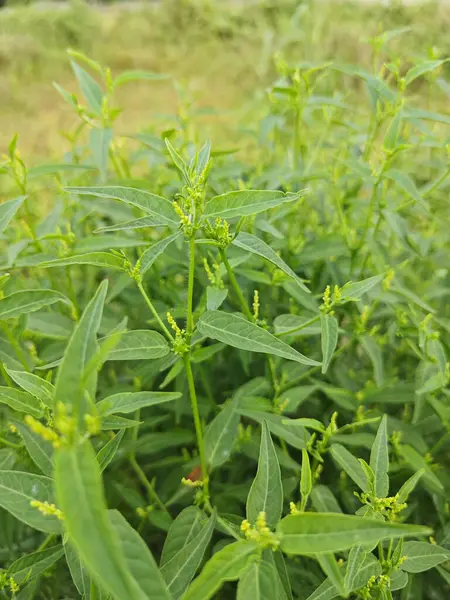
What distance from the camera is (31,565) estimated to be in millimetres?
933

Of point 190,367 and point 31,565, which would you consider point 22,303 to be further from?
point 31,565

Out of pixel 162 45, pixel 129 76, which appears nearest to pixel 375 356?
pixel 129 76

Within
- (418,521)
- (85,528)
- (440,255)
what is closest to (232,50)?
(440,255)

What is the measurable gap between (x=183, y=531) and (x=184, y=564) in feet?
0.38

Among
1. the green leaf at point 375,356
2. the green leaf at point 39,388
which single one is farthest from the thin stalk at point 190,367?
the green leaf at point 375,356

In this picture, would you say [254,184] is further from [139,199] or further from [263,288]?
[139,199]

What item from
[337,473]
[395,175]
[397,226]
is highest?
[395,175]

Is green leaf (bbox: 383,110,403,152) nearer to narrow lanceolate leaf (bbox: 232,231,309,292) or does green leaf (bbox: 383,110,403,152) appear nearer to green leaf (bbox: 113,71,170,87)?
narrow lanceolate leaf (bbox: 232,231,309,292)

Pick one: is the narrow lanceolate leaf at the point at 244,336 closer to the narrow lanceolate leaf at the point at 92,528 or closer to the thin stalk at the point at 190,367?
the thin stalk at the point at 190,367

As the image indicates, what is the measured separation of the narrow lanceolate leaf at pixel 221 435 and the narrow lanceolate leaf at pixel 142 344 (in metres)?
0.24

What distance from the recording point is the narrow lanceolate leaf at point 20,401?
0.84 metres

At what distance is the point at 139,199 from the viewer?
85 cm

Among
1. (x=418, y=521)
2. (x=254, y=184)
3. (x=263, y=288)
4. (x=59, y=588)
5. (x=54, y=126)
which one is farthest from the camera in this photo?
(x=54, y=126)

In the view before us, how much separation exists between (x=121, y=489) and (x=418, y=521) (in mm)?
710
